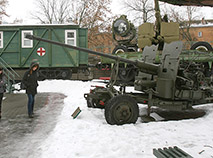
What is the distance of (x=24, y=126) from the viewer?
5.77 m

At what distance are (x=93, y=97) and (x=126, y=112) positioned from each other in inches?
45.5

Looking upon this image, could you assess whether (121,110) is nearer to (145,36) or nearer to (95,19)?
(145,36)

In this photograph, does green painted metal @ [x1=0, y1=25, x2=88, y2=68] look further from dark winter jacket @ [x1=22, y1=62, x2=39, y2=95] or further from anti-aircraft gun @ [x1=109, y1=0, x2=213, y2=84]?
dark winter jacket @ [x1=22, y1=62, x2=39, y2=95]

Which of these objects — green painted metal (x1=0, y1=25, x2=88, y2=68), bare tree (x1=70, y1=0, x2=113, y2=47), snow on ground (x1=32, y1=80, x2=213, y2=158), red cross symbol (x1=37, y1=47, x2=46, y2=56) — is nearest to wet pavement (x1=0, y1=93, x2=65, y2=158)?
snow on ground (x1=32, y1=80, x2=213, y2=158)

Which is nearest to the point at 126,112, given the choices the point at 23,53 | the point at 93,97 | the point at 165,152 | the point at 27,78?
the point at 93,97

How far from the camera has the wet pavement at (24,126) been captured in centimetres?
425

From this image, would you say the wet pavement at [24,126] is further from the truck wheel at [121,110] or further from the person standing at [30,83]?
the truck wheel at [121,110]

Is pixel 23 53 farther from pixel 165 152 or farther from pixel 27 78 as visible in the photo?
pixel 165 152

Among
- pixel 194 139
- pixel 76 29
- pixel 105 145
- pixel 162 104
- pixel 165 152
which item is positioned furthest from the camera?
pixel 76 29

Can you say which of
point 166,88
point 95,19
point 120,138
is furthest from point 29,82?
point 95,19

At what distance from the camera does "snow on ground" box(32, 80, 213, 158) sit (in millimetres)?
4062

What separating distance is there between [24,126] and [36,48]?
950 centimetres

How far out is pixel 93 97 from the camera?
258 inches

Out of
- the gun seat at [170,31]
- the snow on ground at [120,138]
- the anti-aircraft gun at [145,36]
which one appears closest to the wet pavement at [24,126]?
the snow on ground at [120,138]
